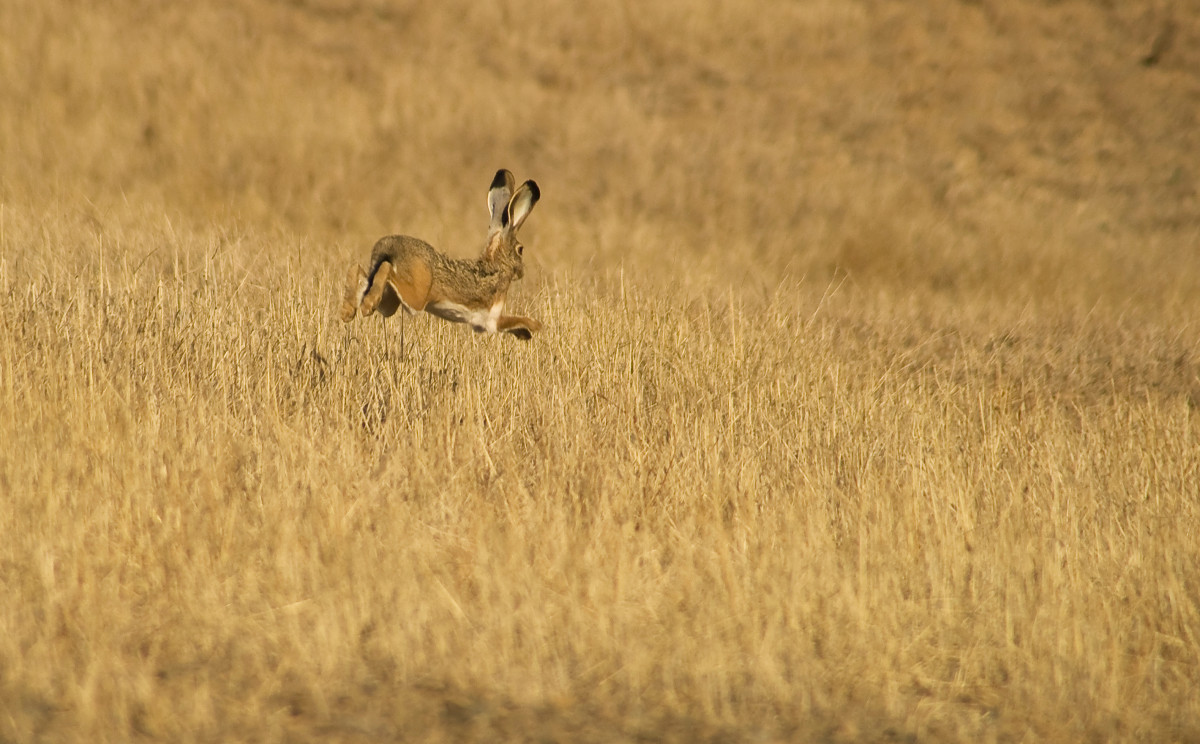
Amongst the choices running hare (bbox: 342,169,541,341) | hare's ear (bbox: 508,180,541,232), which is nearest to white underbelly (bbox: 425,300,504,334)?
running hare (bbox: 342,169,541,341)

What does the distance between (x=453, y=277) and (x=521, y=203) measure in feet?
3.09

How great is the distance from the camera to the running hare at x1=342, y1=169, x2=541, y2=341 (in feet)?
19.4

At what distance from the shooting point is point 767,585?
17.5 feet

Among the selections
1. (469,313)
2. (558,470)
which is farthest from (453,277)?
(558,470)

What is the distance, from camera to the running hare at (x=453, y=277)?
19.4 ft

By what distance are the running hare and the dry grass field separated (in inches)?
29.1

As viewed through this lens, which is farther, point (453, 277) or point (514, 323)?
point (514, 323)

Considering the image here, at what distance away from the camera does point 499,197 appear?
7.05 m

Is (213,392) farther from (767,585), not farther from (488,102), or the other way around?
(488,102)

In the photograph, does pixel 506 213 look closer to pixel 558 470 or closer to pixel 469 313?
pixel 469 313

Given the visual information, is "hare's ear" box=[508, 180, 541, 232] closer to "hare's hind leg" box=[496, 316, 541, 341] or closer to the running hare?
the running hare

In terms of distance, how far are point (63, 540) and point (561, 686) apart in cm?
233

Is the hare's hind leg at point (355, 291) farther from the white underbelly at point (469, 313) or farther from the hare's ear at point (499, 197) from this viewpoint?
the hare's ear at point (499, 197)

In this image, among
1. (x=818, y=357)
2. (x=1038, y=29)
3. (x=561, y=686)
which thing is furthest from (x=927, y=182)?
(x=561, y=686)
